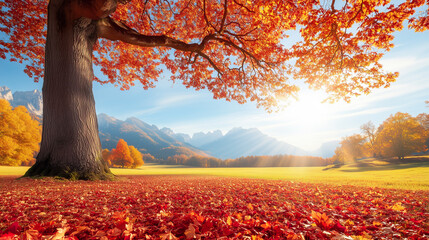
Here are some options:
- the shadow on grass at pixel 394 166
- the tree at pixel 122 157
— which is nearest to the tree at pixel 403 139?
the shadow on grass at pixel 394 166

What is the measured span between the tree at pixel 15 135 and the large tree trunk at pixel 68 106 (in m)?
23.4

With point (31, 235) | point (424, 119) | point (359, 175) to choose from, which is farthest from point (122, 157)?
point (424, 119)

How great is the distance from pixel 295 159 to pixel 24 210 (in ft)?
248

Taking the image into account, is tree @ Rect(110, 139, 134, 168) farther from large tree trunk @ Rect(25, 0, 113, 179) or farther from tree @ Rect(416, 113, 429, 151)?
tree @ Rect(416, 113, 429, 151)

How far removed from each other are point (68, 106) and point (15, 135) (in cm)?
2694

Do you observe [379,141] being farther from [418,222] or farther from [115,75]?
[115,75]

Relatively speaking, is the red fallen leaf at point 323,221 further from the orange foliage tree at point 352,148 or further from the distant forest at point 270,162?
the distant forest at point 270,162

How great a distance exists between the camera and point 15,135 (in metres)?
22.8

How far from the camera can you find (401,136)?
108 ft

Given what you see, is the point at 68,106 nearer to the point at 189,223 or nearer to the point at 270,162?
the point at 189,223

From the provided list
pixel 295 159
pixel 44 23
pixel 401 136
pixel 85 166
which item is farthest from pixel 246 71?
pixel 295 159

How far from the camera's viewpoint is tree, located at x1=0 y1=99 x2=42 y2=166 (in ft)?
68.9

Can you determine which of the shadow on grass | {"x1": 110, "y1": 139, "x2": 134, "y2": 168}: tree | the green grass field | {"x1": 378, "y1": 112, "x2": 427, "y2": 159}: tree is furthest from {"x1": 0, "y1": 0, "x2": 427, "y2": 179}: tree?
{"x1": 110, "y1": 139, "x2": 134, "y2": 168}: tree

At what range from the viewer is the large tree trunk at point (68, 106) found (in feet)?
20.3
